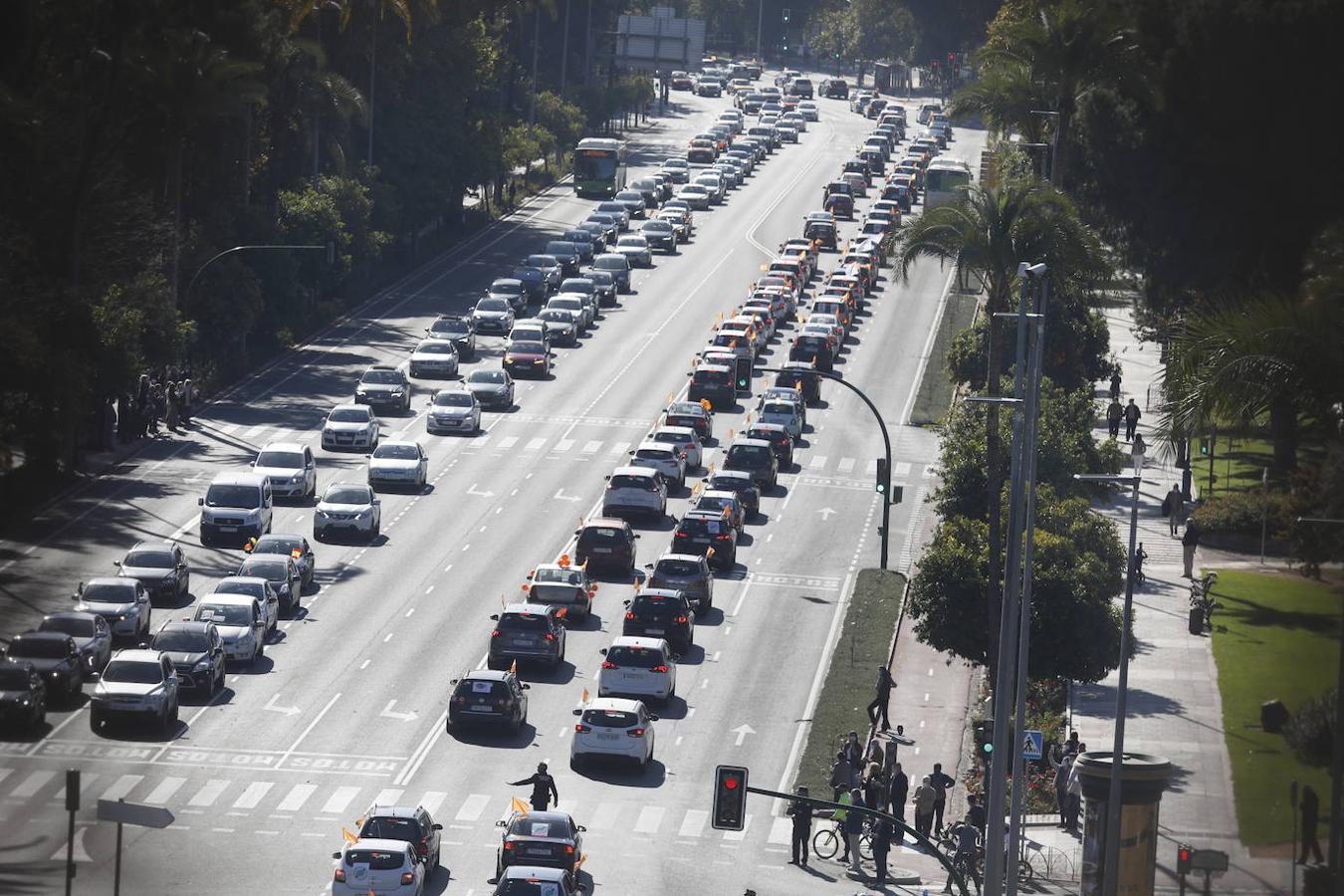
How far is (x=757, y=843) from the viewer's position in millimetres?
43750

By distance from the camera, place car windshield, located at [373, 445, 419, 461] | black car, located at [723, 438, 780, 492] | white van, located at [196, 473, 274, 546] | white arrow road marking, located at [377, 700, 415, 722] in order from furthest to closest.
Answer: black car, located at [723, 438, 780, 492], car windshield, located at [373, 445, 419, 461], white van, located at [196, 473, 274, 546], white arrow road marking, located at [377, 700, 415, 722]

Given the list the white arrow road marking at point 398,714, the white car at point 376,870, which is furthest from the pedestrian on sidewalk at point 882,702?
the white car at point 376,870

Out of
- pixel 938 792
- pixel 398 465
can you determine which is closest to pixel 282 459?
pixel 398 465

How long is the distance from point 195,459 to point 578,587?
1887 centimetres

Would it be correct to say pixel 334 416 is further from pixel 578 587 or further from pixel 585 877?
pixel 585 877

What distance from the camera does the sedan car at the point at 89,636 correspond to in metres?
47.0

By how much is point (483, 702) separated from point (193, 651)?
22.7ft

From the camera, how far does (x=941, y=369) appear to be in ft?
312

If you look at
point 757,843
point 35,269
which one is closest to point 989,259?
point 757,843

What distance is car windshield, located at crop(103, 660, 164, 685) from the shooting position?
46.2m

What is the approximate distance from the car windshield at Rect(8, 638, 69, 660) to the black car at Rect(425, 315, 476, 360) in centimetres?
4708

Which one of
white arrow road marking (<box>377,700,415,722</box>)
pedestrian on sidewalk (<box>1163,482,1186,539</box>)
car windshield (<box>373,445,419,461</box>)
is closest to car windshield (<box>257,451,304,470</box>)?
car windshield (<box>373,445,419,461</box>)

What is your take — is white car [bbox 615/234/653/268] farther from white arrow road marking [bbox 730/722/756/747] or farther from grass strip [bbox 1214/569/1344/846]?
white arrow road marking [bbox 730/722/756/747]

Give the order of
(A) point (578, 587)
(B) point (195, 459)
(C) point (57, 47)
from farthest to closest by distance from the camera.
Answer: (B) point (195, 459) < (C) point (57, 47) < (A) point (578, 587)
